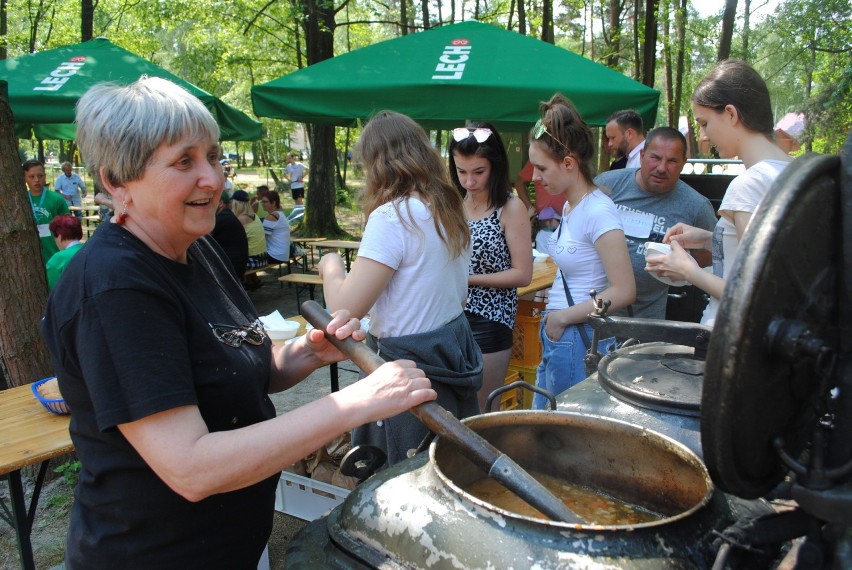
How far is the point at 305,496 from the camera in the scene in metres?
3.53

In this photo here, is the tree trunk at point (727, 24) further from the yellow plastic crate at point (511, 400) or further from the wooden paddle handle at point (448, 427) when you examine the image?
the wooden paddle handle at point (448, 427)

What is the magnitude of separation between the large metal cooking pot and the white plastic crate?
1952 millimetres

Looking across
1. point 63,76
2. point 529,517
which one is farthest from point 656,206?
point 63,76

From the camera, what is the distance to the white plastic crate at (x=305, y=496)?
3.40 metres

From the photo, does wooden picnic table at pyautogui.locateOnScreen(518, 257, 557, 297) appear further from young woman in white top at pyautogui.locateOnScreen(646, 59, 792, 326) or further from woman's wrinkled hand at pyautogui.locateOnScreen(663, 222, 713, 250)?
young woman in white top at pyautogui.locateOnScreen(646, 59, 792, 326)

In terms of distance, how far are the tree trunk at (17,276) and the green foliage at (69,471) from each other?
21.9 inches

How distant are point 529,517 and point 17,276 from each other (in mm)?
3718

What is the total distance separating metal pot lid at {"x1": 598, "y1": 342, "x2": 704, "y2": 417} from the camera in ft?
5.58

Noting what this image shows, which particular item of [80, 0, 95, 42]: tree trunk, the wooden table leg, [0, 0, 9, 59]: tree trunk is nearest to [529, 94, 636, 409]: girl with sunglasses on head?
the wooden table leg

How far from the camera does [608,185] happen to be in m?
4.30

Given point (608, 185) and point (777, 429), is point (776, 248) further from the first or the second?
point (608, 185)

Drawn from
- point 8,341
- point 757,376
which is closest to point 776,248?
point 757,376

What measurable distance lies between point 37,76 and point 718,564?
336 inches

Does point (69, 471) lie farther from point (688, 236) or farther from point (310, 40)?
point (310, 40)
